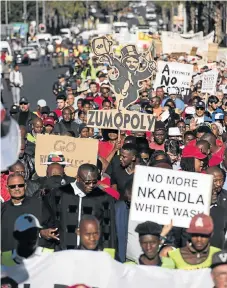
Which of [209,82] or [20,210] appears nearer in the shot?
[20,210]

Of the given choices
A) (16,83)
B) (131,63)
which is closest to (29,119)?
(131,63)

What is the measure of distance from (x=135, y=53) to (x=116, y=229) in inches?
291

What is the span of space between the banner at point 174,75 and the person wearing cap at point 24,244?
42.6ft

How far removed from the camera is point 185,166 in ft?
35.8

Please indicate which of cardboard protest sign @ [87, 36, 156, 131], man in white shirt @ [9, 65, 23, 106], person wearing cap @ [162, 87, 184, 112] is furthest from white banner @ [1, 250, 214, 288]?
man in white shirt @ [9, 65, 23, 106]

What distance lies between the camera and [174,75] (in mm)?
21375

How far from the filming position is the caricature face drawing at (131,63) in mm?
15975

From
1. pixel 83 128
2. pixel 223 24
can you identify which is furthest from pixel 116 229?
pixel 223 24

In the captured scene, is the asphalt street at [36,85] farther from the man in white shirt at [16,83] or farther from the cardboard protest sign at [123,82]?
the cardboard protest sign at [123,82]

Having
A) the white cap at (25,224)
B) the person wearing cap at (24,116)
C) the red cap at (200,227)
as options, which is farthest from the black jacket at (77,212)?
the person wearing cap at (24,116)

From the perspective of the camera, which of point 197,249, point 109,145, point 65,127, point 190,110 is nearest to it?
point 197,249

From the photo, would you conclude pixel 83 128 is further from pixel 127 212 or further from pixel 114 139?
pixel 127 212

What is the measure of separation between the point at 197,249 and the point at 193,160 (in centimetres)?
294

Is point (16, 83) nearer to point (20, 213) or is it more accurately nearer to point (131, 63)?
point (131, 63)
